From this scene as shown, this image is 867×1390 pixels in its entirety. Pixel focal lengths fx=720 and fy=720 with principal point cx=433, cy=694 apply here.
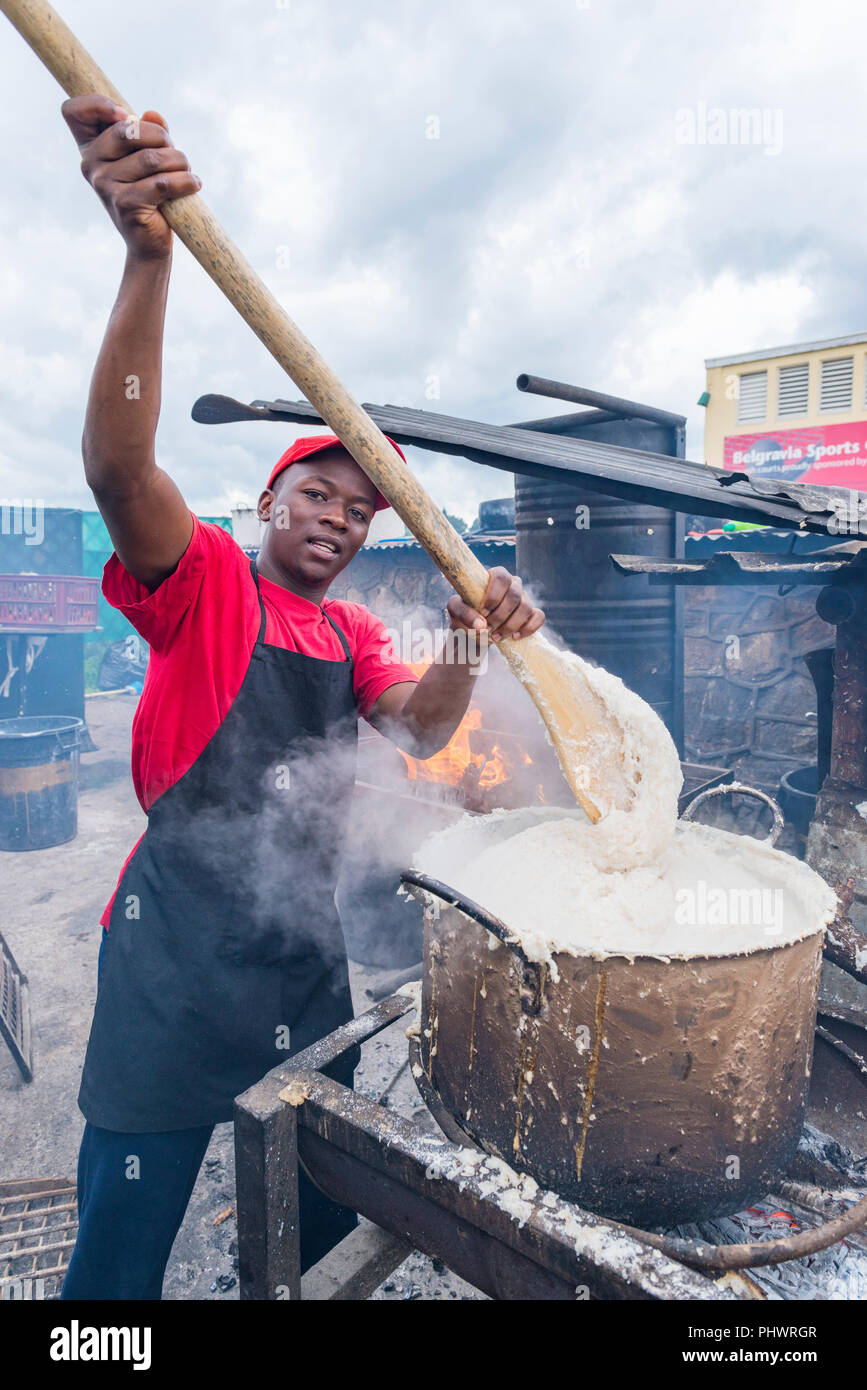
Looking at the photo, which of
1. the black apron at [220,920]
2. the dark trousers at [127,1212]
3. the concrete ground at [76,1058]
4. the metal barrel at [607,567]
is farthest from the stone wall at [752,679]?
the dark trousers at [127,1212]

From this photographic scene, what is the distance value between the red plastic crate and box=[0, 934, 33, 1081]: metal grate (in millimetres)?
6250

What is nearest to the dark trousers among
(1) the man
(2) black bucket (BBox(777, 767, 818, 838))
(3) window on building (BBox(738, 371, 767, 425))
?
(1) the man

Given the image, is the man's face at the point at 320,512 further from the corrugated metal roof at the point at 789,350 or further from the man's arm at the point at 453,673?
the corrugated metal roof at the point at 789,350

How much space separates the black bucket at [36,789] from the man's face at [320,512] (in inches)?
231

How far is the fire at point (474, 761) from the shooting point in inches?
191

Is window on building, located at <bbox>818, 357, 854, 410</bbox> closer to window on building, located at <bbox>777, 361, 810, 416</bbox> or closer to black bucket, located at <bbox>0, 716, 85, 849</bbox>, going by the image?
window on building, located at <bbox>777, 361, 810, 416</bbox>

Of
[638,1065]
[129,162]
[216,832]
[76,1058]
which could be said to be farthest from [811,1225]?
[76,1058]

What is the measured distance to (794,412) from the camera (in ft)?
52.9

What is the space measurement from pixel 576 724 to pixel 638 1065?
3.00 ft

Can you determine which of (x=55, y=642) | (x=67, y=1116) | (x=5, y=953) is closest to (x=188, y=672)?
(x=67, y=1116)

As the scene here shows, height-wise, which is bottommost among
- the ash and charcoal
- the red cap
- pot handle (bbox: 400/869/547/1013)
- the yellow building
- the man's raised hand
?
the ash and charcoal

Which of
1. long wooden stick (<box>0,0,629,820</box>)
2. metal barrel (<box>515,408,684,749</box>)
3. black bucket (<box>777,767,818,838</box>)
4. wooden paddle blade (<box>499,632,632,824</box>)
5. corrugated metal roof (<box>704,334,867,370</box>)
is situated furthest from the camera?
corrugated metal roof (<box>704,334,867,370</box>)

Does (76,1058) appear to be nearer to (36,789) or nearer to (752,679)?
(36,789)

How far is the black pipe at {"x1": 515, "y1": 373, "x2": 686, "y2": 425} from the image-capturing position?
3.95 metres
